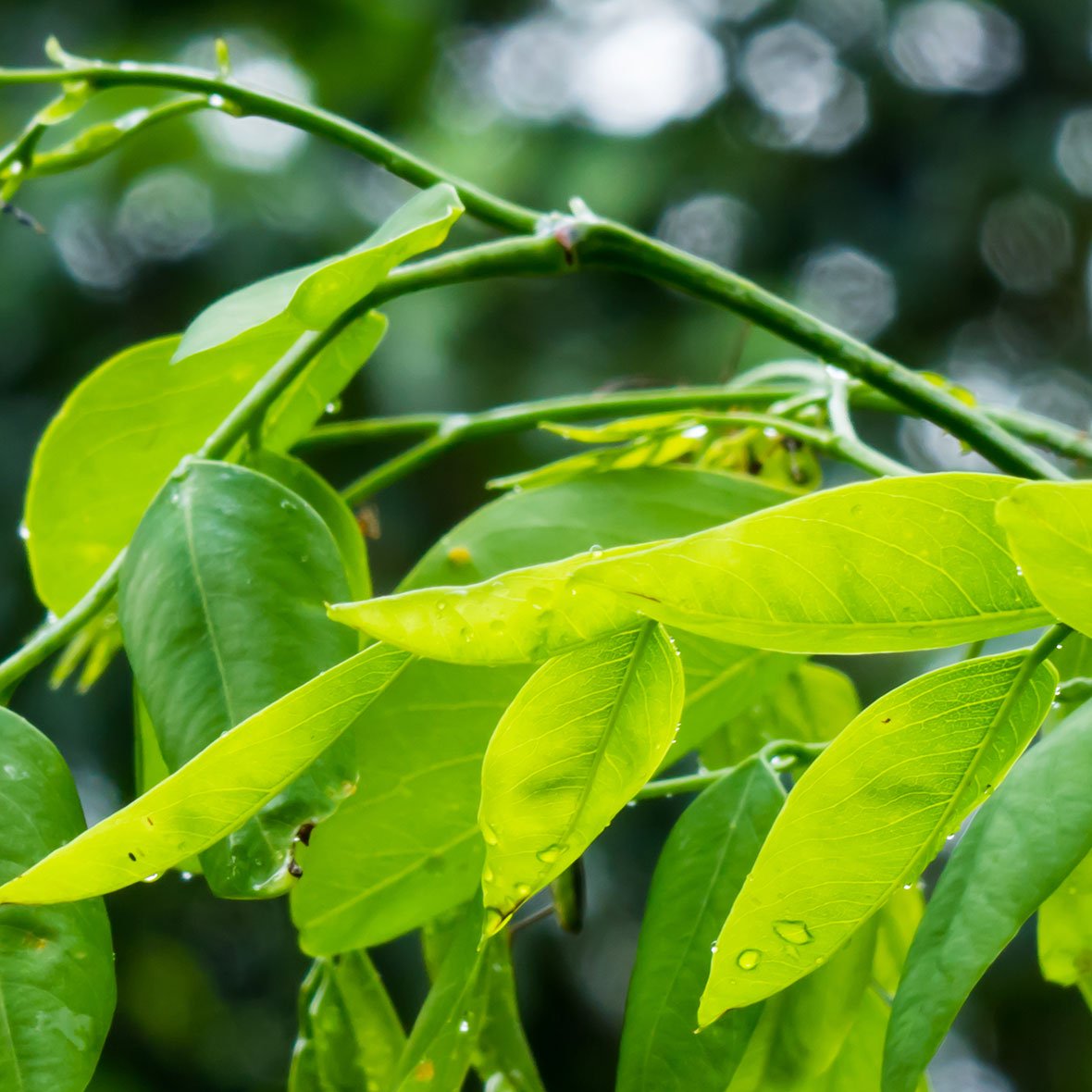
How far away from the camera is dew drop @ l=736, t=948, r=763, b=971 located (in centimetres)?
24

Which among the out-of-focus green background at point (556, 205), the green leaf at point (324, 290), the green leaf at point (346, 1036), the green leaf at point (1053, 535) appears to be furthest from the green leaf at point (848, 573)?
the out-of-focus green background at point (556, 205)

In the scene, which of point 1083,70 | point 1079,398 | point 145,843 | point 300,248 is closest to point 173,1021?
point 300,248

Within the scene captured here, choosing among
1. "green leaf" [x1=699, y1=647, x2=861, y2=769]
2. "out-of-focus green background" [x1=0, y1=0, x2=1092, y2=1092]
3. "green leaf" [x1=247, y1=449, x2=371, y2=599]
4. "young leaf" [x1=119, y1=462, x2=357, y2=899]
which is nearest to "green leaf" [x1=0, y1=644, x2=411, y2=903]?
"young leaf" [x1=119, y1=462, x2=357, y2=899]

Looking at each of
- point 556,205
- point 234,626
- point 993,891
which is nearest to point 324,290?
point 234,626

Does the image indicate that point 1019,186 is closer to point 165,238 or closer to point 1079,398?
point 1079,398

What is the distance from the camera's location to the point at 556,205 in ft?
7.35

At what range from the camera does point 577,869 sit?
1.36ft

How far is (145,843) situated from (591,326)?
96.4 inches

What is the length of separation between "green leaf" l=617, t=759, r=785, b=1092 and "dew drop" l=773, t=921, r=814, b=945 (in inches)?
2.5

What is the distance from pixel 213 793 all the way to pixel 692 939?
0.13 metres

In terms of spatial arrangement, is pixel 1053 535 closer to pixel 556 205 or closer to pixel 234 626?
pixel 234 626

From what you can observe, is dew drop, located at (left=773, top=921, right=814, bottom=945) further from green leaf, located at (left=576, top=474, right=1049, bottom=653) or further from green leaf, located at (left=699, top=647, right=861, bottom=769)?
green leaf, located at (left=699, top=647, right=861, bottom=769)

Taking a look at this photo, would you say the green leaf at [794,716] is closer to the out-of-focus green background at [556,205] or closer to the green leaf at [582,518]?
the green leaf at [582,518]

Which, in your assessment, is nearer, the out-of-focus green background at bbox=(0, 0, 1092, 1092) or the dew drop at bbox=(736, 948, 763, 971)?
the dew drop at bbox=(736, 948, 763, 971)
